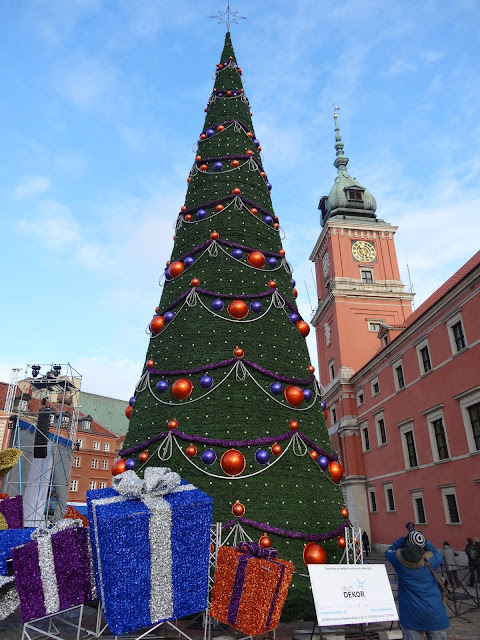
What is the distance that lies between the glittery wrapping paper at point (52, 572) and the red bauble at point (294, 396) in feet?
9.40

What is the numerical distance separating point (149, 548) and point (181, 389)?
92.5 inches

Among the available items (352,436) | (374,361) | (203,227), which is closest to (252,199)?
(203,227)

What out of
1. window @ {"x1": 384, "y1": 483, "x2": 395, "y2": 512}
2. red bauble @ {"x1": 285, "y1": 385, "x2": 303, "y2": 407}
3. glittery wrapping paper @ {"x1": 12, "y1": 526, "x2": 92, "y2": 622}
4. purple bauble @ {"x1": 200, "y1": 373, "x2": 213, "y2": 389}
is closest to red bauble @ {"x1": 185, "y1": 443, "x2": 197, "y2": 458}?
purple bauble @ {"x1": 200, "y1": 373, "x2": 213, "y2": 389}

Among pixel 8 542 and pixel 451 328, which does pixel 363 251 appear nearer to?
pixel 451 328

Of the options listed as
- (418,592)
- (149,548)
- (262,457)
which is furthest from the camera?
(262,457)

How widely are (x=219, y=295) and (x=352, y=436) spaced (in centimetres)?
2119

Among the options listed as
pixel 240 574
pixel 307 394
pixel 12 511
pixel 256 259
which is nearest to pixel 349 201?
pixel 256 259

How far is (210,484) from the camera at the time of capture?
16.6 ft

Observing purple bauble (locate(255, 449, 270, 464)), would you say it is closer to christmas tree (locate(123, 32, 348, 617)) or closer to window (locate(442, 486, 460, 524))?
christmas tree (locate(123, 32, 348, 617))

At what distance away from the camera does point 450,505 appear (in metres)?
15.8

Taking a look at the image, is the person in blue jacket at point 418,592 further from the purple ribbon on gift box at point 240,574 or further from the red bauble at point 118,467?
the red bauble at point 118,467

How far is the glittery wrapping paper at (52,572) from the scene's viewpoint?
3725 millimetres

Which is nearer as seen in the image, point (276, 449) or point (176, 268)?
point (276, 449)

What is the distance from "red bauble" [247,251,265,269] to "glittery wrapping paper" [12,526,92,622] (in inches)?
165
